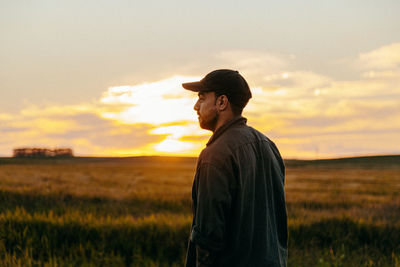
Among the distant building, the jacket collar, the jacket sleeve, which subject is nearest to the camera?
the jacket sleeve

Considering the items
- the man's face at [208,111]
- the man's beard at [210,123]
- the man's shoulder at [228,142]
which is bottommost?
the man's shoulder at [228,142]

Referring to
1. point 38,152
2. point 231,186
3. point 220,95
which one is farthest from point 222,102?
point 38,152

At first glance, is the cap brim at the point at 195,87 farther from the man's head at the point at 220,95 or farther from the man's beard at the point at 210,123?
the man's beard at the point at 210,123

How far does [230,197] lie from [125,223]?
6.67m

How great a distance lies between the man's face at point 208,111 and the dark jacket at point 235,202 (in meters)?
0.12

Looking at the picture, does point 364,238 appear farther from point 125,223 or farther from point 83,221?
point 83,221

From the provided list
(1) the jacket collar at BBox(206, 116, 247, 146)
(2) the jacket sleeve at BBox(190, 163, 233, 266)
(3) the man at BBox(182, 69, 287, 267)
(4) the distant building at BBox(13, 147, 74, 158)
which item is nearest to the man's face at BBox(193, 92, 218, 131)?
(3) the man at BBox(182, 69, 287, 267)

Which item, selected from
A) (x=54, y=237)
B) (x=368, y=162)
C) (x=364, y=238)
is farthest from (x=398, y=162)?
(x=54, y=237)

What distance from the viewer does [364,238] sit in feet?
32.7

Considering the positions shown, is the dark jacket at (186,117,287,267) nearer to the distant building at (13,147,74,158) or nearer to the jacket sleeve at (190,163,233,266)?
the jacket sleeve at (190,163,233,266)

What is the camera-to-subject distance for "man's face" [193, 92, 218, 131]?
9.51 feet

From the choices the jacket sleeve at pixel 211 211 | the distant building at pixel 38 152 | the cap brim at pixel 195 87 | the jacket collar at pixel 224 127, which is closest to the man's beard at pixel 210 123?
the jacket collar at pixel 224 127

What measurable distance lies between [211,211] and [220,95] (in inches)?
34.6

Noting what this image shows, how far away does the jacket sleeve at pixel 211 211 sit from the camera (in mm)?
2562
